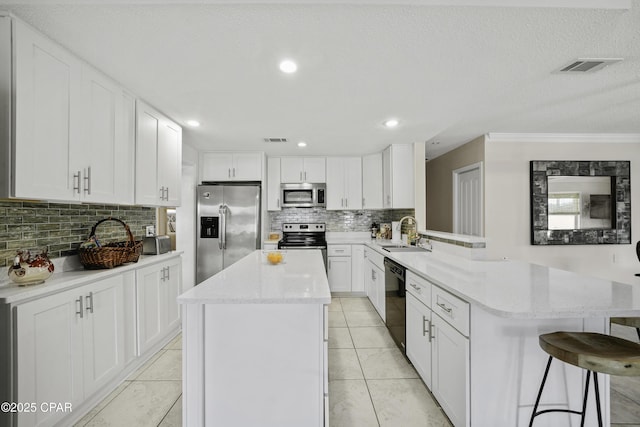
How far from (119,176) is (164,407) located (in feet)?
5.58

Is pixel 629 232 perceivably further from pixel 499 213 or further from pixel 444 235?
pixel 444 235

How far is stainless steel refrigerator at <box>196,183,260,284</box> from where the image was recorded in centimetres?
419

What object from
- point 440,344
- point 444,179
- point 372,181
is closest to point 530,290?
point 440,344

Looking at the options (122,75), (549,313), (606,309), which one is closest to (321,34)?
(122,75)

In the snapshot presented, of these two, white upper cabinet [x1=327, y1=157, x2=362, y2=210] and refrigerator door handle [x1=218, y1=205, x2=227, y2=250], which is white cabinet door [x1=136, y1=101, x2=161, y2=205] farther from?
white upper cabinet [x1=327, y1=157, x2=362, y2=210]

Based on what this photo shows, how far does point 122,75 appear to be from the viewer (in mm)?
2062

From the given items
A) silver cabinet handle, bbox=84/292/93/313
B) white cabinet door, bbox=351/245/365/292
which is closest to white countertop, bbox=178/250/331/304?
silver cabinet handle, bbox=84/292/93/313

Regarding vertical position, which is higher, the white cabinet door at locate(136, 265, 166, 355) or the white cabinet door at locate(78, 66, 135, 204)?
the white cabinet door at locate(78, 66, 135, 204)

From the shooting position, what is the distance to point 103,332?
6.57ft

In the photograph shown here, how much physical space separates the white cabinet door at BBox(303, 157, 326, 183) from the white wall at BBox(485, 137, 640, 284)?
7.92 feet

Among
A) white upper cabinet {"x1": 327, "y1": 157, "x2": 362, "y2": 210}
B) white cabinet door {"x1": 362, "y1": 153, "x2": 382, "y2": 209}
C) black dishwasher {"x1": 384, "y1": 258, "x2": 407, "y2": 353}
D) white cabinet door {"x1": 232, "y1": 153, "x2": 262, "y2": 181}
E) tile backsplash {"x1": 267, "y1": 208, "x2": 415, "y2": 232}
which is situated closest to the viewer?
black dishwasher {"x1": 384, "y1": 258, "x2": 407, "y2": 353}

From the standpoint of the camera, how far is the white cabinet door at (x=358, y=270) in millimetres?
4555

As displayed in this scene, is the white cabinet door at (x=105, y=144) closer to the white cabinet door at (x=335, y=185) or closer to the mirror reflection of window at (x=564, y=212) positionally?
the white cabinet door at (x=335, y=185)

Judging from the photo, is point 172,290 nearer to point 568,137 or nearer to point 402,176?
point 402,176
